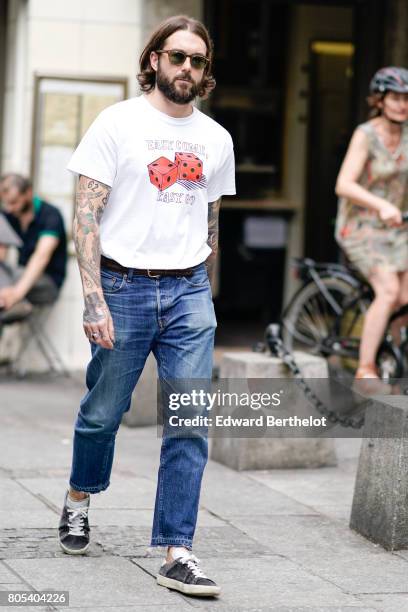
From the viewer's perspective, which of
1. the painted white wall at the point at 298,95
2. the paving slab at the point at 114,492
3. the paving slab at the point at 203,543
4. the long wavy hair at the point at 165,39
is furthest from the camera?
the painted white wall at the point at 298,95

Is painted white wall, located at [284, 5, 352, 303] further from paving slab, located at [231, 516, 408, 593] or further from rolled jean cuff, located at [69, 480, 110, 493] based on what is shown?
rolled jean cuff, located at [69, 480, 110, 493]

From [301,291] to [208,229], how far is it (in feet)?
15.6

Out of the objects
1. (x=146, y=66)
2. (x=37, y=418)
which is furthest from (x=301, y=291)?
(x=146, y=66)

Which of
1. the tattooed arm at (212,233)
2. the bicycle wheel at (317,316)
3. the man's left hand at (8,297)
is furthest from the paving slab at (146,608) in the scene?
the man's left hand at (8,297)

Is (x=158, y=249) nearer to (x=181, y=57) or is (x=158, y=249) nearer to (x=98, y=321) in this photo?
(x=98, y=321)

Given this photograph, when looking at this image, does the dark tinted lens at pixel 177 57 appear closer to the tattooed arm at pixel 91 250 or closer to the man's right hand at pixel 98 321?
the tattooed arm at pixel 91 250

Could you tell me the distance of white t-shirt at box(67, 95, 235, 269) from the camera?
486 cm

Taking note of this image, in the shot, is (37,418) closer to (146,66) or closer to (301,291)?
(301,291)

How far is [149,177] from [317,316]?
5.15 meters

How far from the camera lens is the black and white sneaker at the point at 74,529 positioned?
516cm

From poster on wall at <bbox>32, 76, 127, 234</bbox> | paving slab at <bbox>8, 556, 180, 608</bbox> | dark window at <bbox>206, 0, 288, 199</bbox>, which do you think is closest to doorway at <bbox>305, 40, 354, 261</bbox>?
dark window at <bbox>206, 0, 288, 199</bbox>

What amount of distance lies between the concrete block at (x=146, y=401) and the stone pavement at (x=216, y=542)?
612 millimetres

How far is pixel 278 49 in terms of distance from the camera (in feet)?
44.2

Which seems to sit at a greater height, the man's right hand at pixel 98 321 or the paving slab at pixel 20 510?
the man's right hand at pixel 98 321
